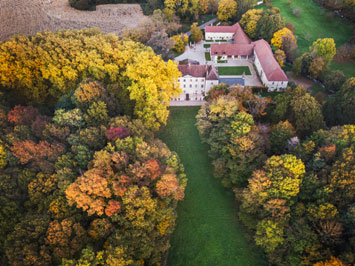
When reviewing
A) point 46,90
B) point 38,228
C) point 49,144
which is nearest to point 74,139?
point 49,144

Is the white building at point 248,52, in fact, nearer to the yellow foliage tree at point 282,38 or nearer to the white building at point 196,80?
the yellow foliage tree at point 282,38

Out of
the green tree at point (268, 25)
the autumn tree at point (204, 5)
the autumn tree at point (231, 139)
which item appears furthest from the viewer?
the autumn tree at point (204, 5)

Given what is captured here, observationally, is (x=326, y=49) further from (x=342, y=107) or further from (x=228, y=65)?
(x=228, y=65)

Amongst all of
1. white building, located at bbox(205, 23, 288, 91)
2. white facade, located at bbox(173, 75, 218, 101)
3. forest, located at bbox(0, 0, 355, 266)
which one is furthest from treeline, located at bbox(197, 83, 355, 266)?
white building, located at bbox(205, 23, 288, 91)

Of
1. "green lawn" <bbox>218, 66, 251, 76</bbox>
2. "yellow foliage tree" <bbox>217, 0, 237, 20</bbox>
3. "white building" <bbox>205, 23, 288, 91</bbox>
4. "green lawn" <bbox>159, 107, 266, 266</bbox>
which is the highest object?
"yellow foliage tree" <bbox>217, 0, 237, 20</bbox>

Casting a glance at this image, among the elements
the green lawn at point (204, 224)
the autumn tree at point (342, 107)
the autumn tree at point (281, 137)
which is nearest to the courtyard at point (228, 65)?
the autumn tree at point (342, 107)

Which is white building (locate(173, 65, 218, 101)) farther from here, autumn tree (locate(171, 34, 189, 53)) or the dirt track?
the dirt track

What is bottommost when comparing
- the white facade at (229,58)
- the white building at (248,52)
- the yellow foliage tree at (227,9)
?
the white facade at (229,58)
